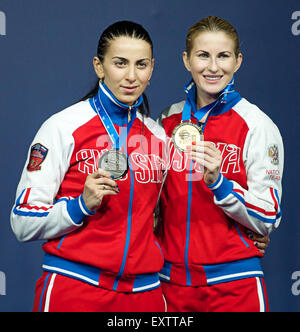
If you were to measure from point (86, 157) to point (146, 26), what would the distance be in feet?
3.93

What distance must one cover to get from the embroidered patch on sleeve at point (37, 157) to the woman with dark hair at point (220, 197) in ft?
1.52

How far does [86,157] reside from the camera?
6.67 ft

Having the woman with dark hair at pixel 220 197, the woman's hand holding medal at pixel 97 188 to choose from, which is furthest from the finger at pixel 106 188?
the woman with dark hair at pixel 220 197

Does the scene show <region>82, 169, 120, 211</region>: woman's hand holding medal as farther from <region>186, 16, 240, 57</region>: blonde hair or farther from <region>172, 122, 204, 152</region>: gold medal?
<region>186, 16, 240, 57</region>: blonde hair

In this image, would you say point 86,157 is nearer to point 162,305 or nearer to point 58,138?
point 58,138

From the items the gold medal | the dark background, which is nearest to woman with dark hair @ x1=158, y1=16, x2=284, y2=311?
the gold medal

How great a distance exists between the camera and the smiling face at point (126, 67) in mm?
Answer: 2062

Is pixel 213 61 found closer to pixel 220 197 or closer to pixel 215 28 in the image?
pixel 215 28

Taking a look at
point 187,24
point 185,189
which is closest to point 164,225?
point 185,189

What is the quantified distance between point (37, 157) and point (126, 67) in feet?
1.46

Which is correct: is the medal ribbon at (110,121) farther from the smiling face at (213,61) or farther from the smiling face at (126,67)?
the smiling face at (213,61)

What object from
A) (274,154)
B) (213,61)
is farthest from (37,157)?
(274,154)

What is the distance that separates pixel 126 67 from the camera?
6.81 ft

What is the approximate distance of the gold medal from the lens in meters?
2.09
